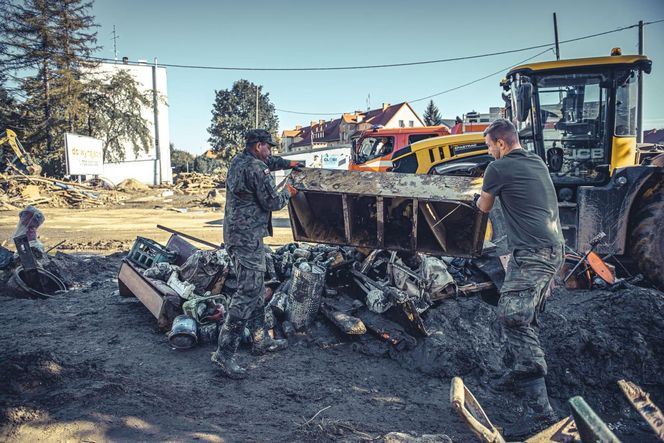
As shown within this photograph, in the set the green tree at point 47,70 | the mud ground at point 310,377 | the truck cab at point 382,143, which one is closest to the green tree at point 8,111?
the green tree at point 47,70

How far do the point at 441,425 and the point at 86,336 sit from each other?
12.3 feet

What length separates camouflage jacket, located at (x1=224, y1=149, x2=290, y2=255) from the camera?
4.10m

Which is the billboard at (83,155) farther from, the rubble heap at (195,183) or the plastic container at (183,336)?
the plastic container at (183,336)

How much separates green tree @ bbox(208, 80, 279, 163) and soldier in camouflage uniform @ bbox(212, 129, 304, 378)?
136 ft

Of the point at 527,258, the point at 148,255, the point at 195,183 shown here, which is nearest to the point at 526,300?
the point at 527,258

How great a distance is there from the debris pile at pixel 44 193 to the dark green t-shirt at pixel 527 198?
19790 mm

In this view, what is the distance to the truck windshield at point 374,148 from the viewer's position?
44.7ft

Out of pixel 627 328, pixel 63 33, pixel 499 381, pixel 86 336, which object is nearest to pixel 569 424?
pixel 499 381

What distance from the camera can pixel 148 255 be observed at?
615 cm

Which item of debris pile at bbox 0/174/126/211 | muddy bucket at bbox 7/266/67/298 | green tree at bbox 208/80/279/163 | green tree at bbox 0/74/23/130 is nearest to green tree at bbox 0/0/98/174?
green tree at bbox 0/74/23/130

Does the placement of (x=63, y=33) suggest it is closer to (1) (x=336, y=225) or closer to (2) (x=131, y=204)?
(2) (x=131, y=204)

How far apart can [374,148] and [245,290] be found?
10264 mm

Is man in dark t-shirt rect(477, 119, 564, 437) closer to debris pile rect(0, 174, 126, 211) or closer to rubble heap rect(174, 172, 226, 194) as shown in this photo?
debris pile rect(0, 174, 126, 211)

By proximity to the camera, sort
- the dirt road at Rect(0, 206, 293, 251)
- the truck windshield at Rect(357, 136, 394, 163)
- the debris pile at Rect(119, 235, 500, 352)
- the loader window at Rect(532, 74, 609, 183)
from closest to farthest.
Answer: the debris pile at Rect(119, 235, 500, 352), the loader window at Rect(532, 74, 609, 183), the dirt road at Rect(0, 206, 293, 251), the truck windshield at Rect(357, 136, 394, 163)
